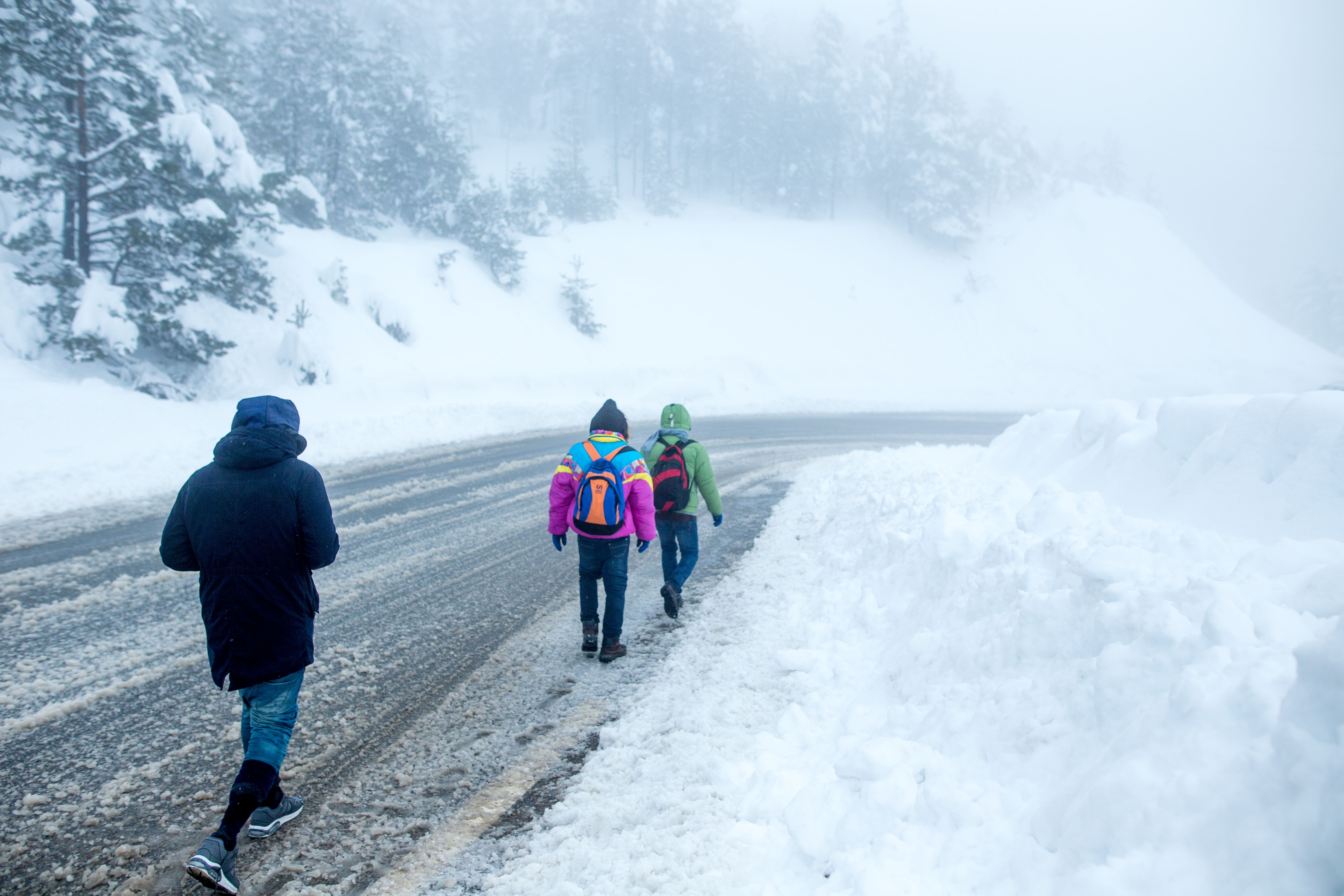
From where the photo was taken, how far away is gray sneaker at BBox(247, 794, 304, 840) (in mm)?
2906

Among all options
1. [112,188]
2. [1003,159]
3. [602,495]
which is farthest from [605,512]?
[1003,159]

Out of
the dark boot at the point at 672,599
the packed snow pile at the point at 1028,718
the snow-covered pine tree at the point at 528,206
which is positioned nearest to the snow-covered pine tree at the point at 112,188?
the dark boot at the point at 672,599

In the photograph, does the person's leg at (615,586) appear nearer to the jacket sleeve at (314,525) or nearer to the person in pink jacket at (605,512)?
the person in pink jacket at (605,512)

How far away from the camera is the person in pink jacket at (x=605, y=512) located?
180 inches

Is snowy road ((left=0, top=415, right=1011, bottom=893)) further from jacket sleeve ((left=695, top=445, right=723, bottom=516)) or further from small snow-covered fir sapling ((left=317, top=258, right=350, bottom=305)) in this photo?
small snow-covered fir sapling ((left=317, top=258, right=350, bottom=305))

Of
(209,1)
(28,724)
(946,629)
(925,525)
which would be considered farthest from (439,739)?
(209,1)

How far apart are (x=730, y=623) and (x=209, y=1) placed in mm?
48014

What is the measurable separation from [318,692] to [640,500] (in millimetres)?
2380

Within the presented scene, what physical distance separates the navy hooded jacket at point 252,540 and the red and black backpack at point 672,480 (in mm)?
3143

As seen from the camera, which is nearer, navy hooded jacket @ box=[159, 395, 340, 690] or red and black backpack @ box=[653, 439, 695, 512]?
navy hooded jacket @ box=[159, 395, 340, 690]

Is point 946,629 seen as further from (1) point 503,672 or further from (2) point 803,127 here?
(2) point 803,127

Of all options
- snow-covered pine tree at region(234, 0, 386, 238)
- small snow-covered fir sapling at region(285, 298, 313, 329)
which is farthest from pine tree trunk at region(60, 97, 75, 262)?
snow-covered pine tree at region(234, 0, 386, 238)

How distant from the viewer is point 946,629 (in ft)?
12.5

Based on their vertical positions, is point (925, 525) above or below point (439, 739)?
above
